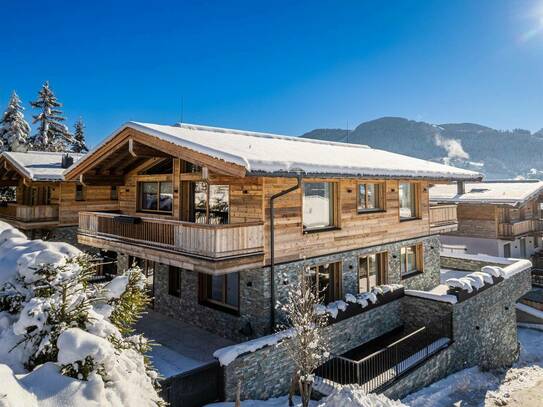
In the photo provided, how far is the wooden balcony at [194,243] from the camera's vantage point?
31.9ft

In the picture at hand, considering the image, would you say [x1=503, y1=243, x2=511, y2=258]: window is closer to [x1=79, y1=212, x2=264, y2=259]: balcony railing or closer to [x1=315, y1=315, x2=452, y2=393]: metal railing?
[x1=315, y1=315, x2=452, y2=393]: metal railing

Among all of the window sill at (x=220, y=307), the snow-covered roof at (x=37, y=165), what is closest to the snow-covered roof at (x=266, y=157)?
the window sill at (x=220, y=307)

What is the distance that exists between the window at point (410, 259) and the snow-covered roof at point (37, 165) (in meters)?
17.7

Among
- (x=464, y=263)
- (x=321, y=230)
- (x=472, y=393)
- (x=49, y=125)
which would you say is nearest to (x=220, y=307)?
(x=321, y=230)

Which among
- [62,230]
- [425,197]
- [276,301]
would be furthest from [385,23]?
[62,230]

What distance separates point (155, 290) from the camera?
610 inches

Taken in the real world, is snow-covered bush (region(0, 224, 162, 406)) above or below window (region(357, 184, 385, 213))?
below

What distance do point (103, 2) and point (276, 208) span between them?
14.5 metres

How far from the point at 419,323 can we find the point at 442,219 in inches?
248

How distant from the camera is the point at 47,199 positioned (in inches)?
976

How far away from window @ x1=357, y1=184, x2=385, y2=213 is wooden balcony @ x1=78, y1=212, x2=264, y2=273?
563 centimetres

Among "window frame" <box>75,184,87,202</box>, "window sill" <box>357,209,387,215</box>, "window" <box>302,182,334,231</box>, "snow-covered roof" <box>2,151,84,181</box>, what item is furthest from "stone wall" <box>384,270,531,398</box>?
"window frame" <box>75,184,87,202</box>

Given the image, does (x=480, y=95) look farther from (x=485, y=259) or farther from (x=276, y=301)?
(x=276, y=301)

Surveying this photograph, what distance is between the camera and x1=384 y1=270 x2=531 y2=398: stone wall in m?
12.5
